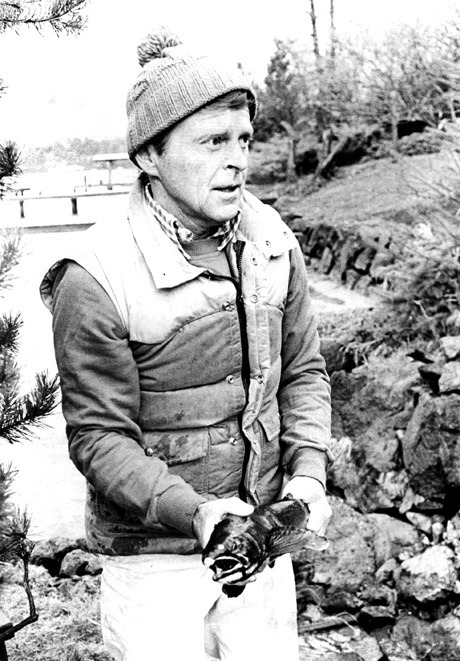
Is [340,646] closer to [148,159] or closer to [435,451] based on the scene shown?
[435,451]

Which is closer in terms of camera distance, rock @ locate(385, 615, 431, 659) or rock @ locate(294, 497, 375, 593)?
rock @ locate(385, 615, 431, 659)

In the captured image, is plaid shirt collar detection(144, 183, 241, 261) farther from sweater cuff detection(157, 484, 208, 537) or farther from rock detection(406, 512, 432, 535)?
rock detection(406, 512, 432, 535)

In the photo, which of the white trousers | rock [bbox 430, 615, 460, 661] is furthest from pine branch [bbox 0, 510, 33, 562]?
rock [bbox 430, 615, 460, 661]

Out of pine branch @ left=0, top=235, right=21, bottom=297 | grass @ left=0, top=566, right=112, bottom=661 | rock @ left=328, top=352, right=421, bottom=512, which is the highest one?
pine branch @ left=0, top=235, right=21, bottom=297

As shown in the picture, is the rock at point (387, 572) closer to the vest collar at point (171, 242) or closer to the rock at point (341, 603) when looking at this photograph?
the rock at point (341, 603)

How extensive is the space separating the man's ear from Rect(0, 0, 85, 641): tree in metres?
0.36

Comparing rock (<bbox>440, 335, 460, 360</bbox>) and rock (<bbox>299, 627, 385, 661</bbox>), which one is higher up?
rock (<bbox>440, 335, 460, 360</bbox>)

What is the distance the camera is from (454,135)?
5164mm

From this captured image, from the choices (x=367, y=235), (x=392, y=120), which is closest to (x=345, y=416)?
(x=367, y=235)

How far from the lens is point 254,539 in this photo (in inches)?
64.7

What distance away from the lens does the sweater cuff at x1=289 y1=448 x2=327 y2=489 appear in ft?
6.28

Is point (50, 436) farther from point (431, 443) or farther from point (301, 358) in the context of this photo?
point (301, 358)

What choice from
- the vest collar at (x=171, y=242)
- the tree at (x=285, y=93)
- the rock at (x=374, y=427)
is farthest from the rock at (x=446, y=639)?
the tree at (x=285, y=93)

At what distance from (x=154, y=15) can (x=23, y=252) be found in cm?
458
